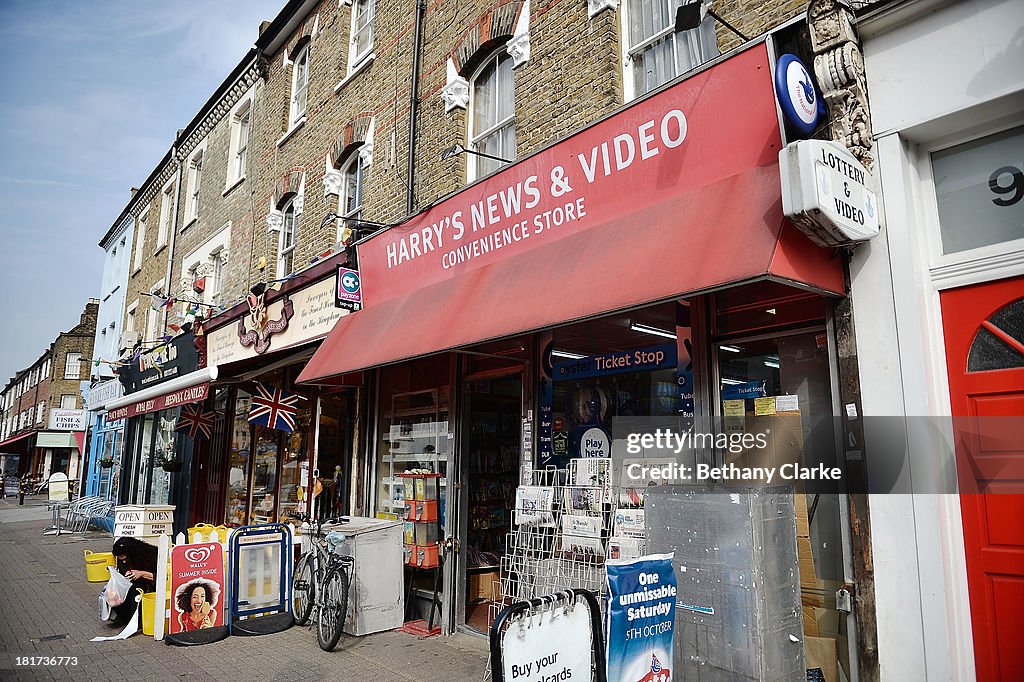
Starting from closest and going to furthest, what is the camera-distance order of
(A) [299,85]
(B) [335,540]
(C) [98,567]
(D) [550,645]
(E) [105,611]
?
(D) [550,645] → (B) [335,540] → (E) [105,611] → (C) [98,567] → (A) [299,85]

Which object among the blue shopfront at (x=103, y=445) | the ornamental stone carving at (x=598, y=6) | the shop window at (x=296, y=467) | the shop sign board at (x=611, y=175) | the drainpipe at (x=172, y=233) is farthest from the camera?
the blue shopfront at (x=103, y=445)

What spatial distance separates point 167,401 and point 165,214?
10051mm

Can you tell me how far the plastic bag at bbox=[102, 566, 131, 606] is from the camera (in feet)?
25.0

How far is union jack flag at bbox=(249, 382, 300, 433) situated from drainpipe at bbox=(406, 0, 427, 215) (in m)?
3.93

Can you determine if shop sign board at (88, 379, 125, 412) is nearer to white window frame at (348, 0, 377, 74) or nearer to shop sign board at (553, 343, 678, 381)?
white window frame at (348, 0, 377, 74)

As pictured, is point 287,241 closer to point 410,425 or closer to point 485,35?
point 410,425

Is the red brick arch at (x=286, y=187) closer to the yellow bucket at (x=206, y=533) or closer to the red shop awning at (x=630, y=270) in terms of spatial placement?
the red shop awning at (x=630, y=270)

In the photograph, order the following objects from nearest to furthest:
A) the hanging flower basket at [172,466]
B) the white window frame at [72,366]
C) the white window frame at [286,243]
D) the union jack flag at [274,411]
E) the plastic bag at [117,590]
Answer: the plastic bag at [117,590] < the union jack flag at [274,411] < the white window frame at [286,243] < the hanging flower basket at [172,466] < the white window frame at [72,366]

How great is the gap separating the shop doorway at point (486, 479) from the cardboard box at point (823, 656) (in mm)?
3959

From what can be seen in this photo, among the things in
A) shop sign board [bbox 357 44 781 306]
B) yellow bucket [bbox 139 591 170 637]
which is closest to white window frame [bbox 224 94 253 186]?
shop sign board [bbox 357 44 781 306]

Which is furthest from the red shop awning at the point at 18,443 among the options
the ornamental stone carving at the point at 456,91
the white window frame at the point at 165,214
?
the ornamental stone carving at the point at 456,91

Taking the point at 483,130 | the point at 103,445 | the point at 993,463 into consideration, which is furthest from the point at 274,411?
the point at 103,445

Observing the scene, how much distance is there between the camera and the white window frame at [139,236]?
23250 mm

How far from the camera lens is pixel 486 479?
327 inches
